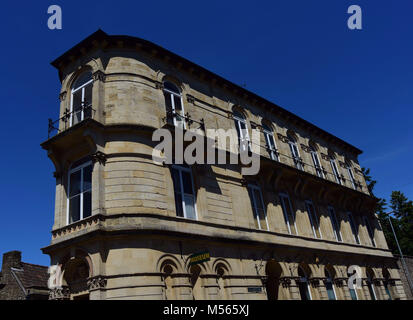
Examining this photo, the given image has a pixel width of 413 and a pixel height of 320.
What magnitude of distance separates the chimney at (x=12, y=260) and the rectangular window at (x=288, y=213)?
17.2 metres

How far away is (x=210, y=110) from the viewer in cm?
2011

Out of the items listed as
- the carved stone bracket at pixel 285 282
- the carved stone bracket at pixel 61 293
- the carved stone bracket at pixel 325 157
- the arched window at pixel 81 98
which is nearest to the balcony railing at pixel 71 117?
the arched window at pixel 81 98

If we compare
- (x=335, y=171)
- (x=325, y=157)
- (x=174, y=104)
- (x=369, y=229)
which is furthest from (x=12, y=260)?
(x=369, y=229)

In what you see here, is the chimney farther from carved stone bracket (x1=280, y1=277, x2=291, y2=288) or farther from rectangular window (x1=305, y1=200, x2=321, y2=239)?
rectangular window (x1=305, y1=200, x2=321, y2=239)

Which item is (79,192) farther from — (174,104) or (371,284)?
(371,284)

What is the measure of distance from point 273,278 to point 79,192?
11168 mm

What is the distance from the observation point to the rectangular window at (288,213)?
2114 cm

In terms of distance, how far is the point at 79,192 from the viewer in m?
15.4

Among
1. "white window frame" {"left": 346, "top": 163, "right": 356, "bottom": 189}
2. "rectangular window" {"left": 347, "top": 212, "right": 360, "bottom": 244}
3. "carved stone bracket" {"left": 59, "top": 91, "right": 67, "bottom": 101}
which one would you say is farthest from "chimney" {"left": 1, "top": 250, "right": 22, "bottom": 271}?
"white window frame" {"left": 346, "top": 163, "right": 356, "bottom": 189}

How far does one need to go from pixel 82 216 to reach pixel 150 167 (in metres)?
3.56

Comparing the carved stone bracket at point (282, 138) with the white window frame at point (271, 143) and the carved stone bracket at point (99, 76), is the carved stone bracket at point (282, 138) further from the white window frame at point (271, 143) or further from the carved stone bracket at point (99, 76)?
the carved stone bracket at point (99, 76)
